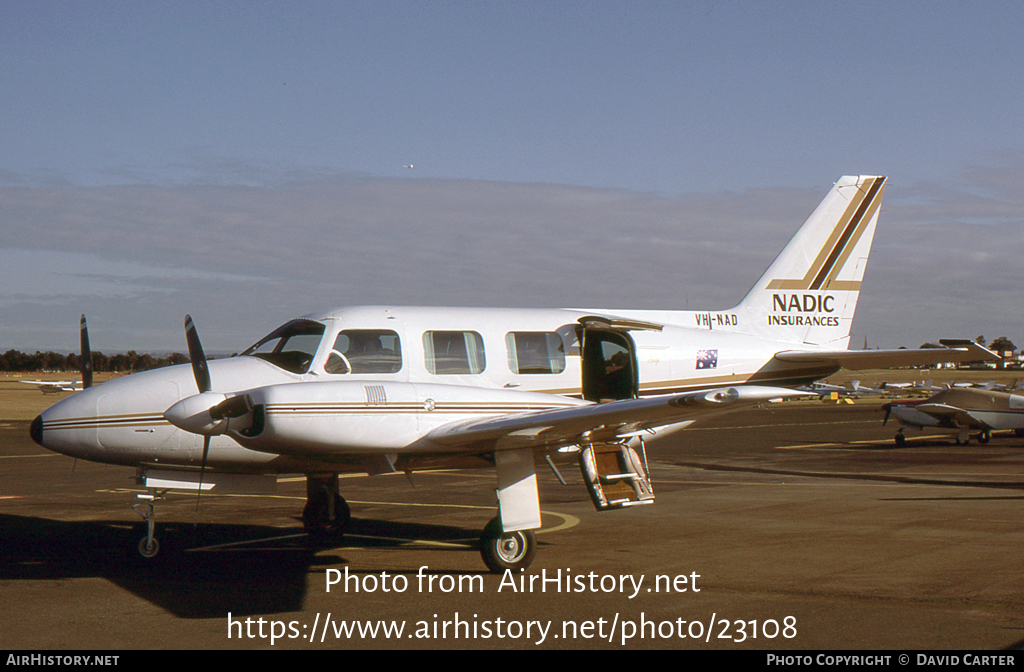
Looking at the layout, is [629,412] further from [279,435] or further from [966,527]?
[966,527]

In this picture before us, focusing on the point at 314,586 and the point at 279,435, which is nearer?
the point at 279,435

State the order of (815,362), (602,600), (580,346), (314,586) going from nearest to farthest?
(602,600) → (314,586) → (580,346) → (815,362)

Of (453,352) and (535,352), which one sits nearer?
(453,352)

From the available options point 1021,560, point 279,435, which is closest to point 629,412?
point 279,435

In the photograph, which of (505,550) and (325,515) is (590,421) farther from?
(325,515)

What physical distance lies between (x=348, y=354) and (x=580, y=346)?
3.15 metres

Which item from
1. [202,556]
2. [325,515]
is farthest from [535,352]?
[202,556]

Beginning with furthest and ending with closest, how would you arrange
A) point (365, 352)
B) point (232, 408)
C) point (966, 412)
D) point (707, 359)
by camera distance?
point (966, 412) < point (707, 359) < point (365, 352) < point (232, 408)

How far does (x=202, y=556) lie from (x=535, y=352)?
4.85 metres

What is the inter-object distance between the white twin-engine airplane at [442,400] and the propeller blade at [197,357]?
0.02 metres

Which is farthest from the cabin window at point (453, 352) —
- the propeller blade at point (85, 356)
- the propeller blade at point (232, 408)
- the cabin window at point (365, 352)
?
the propeller blade at point (85, 356)

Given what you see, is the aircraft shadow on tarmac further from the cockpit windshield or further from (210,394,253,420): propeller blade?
the cockpit windshield

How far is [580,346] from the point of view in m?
12.2

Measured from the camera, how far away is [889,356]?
12.6 meters
